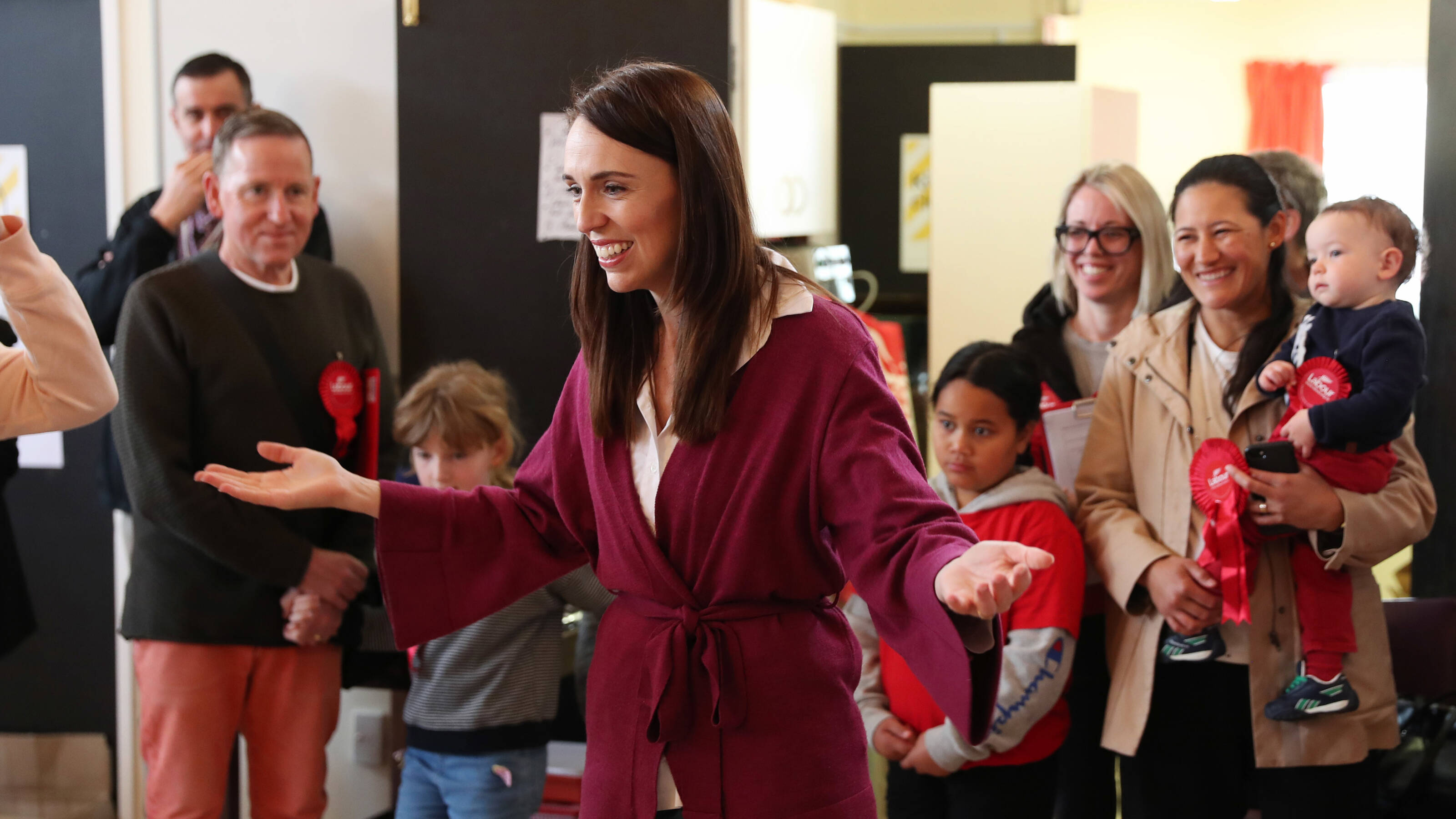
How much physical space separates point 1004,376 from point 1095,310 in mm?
Result: 367

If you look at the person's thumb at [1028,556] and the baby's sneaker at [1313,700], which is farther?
the baby's sneaker at [1313,700]

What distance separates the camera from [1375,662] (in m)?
1.89

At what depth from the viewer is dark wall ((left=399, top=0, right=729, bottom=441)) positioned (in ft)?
9.16

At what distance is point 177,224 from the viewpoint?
2.52m

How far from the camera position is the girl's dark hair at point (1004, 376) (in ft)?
6.74

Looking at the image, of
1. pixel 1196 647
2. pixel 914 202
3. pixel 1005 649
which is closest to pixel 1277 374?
pixel 1196 647

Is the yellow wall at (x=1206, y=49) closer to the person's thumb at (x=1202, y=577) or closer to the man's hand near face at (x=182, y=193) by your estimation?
the person's thumb at (x=1202, y=577)

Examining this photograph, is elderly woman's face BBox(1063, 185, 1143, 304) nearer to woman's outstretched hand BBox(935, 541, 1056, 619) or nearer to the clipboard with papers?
the clipboard with papers

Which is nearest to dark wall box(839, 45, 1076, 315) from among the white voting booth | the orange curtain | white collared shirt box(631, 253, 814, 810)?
the white voting booth

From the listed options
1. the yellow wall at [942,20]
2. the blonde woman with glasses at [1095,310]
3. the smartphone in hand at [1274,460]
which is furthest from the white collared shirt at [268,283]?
the yellow wall at [942,20]

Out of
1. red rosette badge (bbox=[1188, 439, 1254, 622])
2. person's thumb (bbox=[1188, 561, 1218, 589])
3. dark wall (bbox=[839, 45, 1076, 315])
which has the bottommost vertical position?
person's thumb (bbox=[1188, 561, 1218, 589])

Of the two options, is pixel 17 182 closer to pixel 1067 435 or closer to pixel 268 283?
pixel 268 283

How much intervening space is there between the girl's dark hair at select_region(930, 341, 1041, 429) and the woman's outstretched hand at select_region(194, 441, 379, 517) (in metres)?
1.05

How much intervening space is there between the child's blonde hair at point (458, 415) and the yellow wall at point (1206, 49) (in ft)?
16.8
